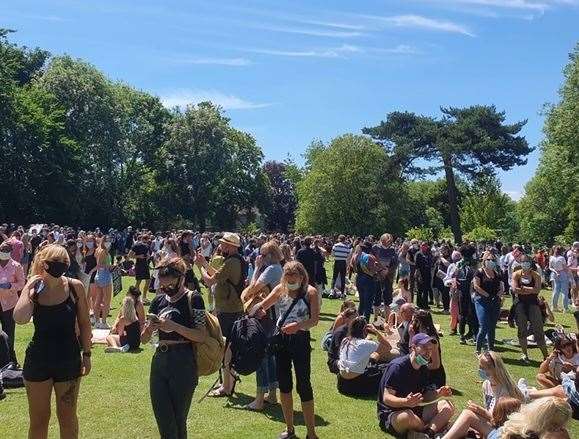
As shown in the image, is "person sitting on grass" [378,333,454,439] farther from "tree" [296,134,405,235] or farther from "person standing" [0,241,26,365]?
"tree" [296,134,405,235]

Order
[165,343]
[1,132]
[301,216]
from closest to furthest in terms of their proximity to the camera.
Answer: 1. [165,343]
2. [1,132]
3. [301,216]

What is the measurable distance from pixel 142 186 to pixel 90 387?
48025mm

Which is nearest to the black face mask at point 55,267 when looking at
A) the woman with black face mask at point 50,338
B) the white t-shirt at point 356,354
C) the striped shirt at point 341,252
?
the woman with black face mask at point 50,338

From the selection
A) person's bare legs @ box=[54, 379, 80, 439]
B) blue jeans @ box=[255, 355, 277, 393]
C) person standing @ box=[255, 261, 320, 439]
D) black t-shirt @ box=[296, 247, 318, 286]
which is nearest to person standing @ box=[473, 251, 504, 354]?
blue jeans @ box=[255, 355, 277, 393]

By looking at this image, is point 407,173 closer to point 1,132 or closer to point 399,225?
point 399,225

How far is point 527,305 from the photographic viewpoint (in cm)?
1050

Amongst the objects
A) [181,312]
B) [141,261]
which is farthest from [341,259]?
[181,312]

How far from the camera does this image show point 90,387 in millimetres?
8008

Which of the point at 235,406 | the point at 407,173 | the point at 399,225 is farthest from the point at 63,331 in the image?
the point at 399,225

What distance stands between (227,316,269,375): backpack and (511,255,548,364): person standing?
5703 millimetres

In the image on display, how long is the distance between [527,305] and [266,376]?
5.14 meters

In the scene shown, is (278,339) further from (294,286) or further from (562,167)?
(562,167)

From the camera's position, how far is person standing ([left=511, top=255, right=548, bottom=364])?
10.4m

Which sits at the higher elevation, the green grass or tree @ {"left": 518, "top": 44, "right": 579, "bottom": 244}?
tree @ {"left": 518, "top": 44, "right": 579, "bottom": 244}
